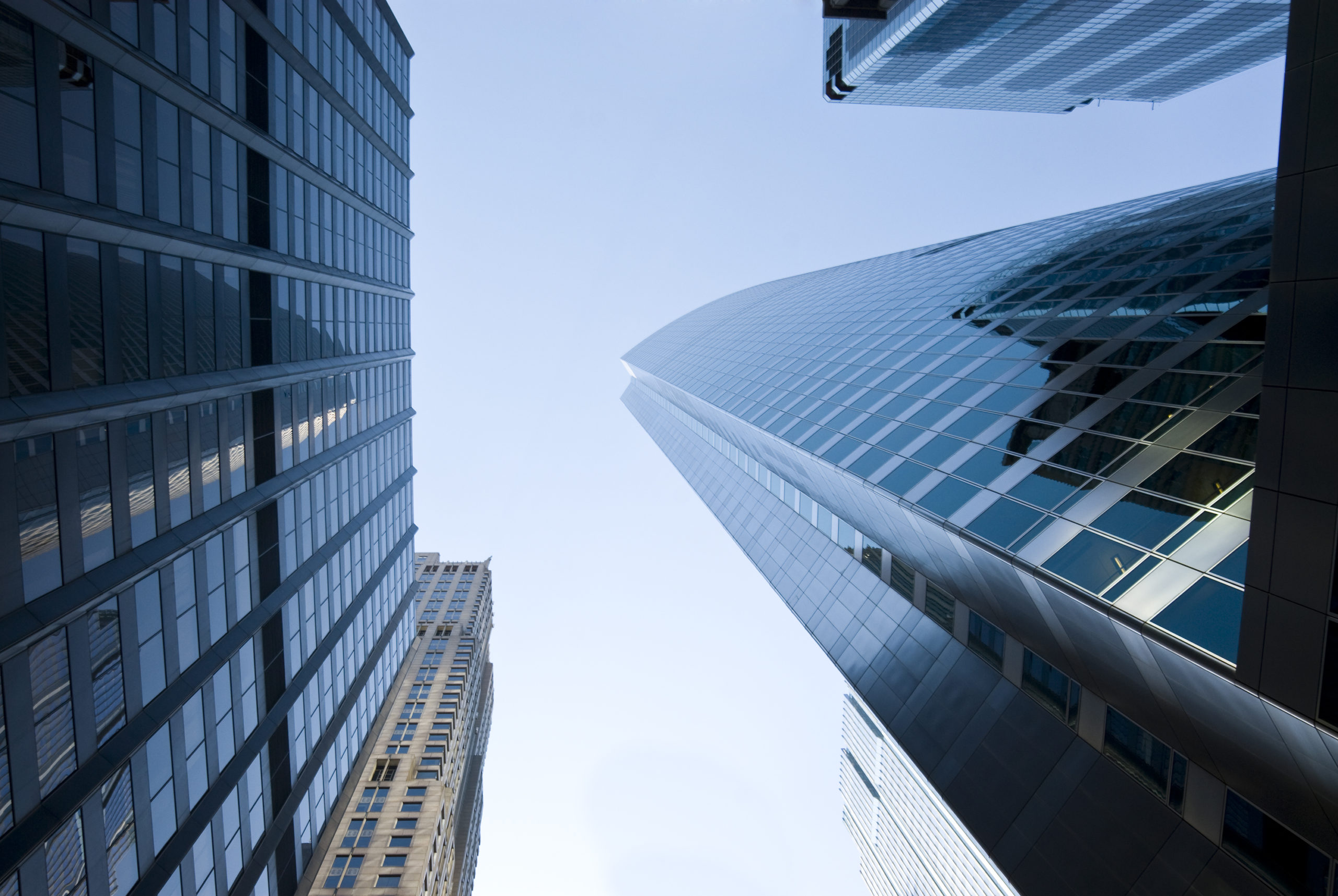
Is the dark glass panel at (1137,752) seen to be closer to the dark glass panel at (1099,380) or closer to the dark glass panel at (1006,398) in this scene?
the dark glass panel at (1099,380)

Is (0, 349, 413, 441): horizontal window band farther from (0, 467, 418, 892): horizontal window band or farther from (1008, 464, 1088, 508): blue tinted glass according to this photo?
(1008, 464, 1088, 508): blue tinted glass

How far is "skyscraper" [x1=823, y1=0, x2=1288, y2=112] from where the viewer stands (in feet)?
269

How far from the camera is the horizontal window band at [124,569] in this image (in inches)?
615

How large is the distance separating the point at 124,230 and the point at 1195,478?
28198mm

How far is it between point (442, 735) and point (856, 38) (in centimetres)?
11096

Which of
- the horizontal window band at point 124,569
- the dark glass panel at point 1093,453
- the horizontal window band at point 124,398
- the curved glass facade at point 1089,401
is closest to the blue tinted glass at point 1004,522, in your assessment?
the curved glass facade at point 1089,401

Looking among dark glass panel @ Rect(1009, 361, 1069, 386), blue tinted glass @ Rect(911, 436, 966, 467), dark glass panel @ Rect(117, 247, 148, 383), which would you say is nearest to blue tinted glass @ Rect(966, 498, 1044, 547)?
blue tinted glass @ Rect(911, 436, 966, 467)

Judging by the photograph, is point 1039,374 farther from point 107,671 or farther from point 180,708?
point 180,708

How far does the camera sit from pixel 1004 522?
57.0 feet

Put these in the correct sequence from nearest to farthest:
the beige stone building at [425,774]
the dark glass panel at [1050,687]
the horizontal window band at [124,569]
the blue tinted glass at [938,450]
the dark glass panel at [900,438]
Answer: the horizontal window band at [124,569] → the dark glass panel at [1050,687] → the blue tinted glass at [938,450] → the dark glass panel at [900,438] → the beige stone building at [425,774]

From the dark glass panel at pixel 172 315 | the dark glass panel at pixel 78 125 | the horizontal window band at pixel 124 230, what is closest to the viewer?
the horizontal window band at pixel 124 230

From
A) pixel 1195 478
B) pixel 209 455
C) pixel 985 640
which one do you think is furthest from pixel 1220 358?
pixel 209 455

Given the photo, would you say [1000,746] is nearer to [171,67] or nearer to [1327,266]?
[1327,266]

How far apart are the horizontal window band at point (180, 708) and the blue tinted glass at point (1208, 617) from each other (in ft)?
83.1
